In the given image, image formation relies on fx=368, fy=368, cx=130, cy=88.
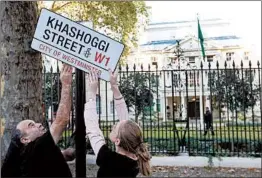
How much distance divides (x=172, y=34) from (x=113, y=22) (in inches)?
349

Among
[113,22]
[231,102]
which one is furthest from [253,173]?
[113,22]

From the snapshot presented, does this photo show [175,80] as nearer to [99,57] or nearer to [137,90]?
[137,90]

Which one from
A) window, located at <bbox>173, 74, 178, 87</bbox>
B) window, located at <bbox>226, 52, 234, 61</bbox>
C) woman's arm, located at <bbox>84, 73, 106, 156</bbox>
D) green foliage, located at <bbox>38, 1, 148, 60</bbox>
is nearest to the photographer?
woman's arm, located at <bbox>84, 73, 106, 156</bbox>

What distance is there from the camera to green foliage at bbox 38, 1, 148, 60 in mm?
12171

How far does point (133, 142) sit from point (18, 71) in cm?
198

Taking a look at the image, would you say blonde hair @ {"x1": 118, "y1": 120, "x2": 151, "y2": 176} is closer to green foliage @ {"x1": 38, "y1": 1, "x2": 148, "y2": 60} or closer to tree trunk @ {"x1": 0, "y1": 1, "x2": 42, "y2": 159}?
tree trunk @ {"x1": 0, "y1": 1, "x2": 42, "y2": 159}

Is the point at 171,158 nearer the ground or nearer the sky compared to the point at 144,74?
nearer the ground

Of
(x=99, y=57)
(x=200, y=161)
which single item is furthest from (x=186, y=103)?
(x=99, y=57)

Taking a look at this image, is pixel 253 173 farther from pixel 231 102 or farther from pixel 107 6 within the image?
pixel 107 6

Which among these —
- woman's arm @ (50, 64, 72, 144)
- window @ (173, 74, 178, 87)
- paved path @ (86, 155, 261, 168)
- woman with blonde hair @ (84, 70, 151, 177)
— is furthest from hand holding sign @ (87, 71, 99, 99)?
window @ (173, 74, 178, 87)

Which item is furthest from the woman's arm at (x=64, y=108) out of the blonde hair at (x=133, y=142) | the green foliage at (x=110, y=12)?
the green foliage at (x=110, y=12)

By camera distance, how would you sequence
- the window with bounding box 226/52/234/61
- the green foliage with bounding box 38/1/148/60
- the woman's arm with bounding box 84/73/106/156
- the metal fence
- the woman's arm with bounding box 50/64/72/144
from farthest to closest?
the window with bounding box 226/52/234/61 < the green foliage with bounding box 38/1/148/60 < the metal fence < the woman's arm with bounding box 50/64/72/144 < the woman's arm with bounding box 84/73/106/156

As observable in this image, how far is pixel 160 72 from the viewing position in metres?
8.13

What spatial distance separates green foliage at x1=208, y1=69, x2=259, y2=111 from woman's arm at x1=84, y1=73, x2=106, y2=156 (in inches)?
254
